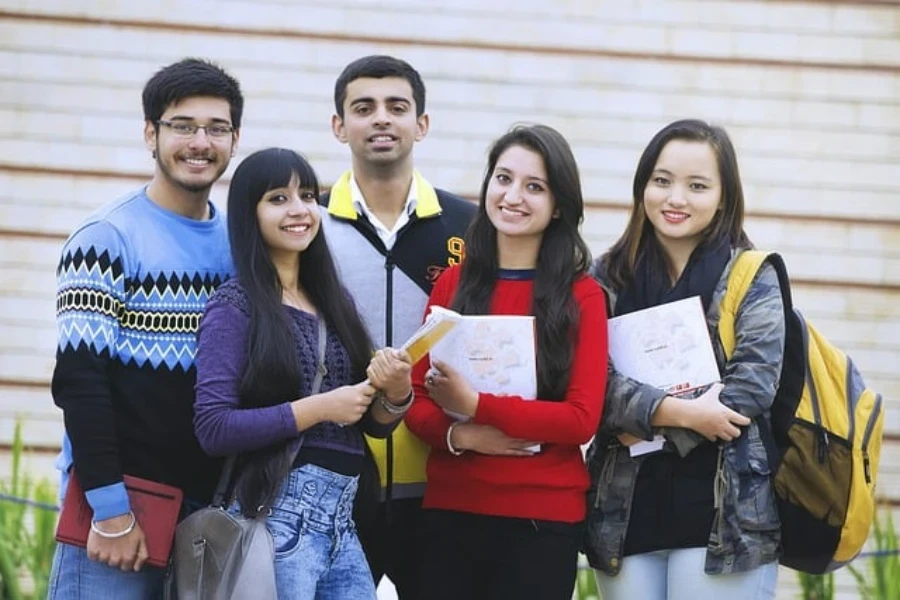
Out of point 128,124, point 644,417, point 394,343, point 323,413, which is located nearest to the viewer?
point 323,413

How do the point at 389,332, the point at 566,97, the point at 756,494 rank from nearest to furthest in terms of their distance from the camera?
the point at 756,494 < the point at 389,332 < the point at 566,97

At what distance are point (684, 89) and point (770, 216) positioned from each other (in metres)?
0.63

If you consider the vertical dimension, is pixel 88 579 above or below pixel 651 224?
below

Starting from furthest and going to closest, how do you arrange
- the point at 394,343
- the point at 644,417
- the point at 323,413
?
1. the point at 394,343
2. the point at 644,417
3. the point at 323,413

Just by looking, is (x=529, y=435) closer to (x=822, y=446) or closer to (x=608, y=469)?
(x=608, y=469)

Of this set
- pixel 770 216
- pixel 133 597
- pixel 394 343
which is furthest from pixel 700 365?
pixel 770 216

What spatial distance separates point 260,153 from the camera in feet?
11.6

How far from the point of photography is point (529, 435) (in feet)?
11.6

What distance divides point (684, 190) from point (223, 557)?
140 cm

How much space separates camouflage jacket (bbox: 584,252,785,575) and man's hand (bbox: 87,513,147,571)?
107 cm

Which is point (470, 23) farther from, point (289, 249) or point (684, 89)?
point (289, 249)

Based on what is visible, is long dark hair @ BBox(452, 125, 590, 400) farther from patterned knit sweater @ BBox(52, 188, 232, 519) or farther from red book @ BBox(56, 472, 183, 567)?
red book @ BBox(56, 472, 183, 567)

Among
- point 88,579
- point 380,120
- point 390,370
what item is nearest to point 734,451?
point 390,370

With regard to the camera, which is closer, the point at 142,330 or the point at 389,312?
the point at 142,330
